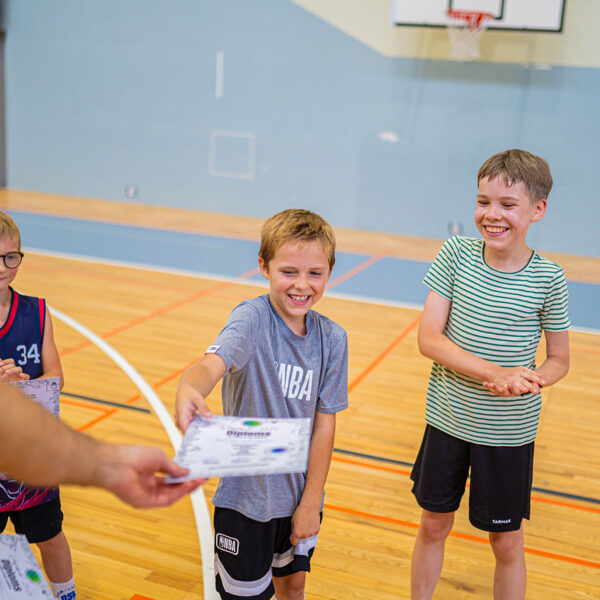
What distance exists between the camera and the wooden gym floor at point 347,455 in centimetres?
244

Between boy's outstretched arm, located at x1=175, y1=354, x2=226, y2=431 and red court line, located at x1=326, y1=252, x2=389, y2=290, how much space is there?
4946 millimetres

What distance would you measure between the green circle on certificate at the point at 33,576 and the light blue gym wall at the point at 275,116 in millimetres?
8084

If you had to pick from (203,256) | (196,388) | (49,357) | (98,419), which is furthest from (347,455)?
(203,256)

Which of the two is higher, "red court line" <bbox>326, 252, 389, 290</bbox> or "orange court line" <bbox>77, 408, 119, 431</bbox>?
"red court line" <bbox>326, 252, 389, 290</bbox>

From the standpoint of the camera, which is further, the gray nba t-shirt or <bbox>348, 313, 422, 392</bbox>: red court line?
<bbox>348, 313, 422, 392</bbox>: red court line

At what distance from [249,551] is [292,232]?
0.77 meters

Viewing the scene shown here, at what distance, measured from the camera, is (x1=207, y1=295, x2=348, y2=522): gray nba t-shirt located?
1700 mm

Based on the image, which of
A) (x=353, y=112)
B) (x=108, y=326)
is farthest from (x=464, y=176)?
(x=108, y=326)

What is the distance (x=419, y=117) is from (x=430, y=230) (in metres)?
1.39

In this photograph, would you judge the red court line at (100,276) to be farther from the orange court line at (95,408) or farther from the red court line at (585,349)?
the red court line at (585,349)

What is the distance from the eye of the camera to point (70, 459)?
106 cm

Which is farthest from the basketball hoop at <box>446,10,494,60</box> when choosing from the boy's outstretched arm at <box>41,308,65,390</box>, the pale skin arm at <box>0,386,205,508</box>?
the pale skin arm at <box>0,386,205,508</box>

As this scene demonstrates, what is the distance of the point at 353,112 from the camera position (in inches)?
360

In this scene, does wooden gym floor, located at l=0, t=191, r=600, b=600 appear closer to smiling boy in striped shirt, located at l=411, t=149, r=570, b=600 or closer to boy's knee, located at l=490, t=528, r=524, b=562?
boy's knee, located at l=490, t=528, r=524, b=562
